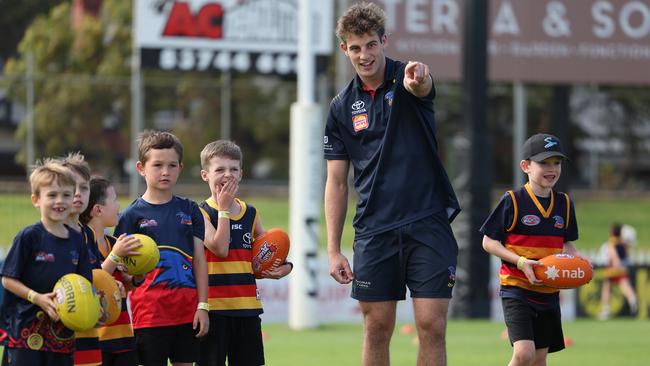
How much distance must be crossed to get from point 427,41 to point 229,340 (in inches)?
655

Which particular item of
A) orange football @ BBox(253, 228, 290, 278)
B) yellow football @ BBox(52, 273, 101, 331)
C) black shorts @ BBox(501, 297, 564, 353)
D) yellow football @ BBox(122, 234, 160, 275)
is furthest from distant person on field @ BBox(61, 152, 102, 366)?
black shorts @ BBox(501, 297, 564, 353)

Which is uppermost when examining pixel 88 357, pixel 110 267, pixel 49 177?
pixel 49 177

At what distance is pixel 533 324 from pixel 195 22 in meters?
14.2

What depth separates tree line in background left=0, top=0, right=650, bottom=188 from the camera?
955 inches

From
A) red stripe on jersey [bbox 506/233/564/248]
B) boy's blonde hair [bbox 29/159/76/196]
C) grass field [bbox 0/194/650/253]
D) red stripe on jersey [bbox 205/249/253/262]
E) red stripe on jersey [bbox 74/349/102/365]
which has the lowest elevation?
grass field [bbox 0/194/650/253]

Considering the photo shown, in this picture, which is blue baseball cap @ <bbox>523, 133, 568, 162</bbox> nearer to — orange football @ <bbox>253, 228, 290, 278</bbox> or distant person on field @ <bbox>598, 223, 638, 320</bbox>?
orange football @ <bbox>253, 228, 290, 278</bbox>

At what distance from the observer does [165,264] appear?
6.57 meters

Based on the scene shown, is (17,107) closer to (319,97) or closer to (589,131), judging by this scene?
(319,97)

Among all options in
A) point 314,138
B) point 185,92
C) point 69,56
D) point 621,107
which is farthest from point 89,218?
point 621,107

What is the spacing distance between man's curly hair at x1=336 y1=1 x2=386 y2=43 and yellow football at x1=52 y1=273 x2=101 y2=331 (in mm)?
2027

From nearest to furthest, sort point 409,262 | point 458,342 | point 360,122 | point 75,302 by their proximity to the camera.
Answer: point 75,302 < point 409,262 < point 360,122 < point 458,342

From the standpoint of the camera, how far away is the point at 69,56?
2953 cm

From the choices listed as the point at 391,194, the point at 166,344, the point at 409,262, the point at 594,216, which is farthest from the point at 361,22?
the point at 594,216

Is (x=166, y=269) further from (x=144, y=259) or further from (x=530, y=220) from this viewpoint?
(x=530, y=220)
